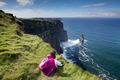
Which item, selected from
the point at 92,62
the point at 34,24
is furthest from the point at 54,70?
the point at 34,24

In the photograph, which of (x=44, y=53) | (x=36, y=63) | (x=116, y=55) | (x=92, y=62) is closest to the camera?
(x=36, y=63)

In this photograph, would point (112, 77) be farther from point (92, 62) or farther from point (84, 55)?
point (84, 55)

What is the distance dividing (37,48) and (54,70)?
8940mm

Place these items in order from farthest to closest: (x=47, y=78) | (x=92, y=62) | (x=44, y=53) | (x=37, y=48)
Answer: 1. (x=92, y=62)
2. (x=37, y=48)
3. (x=44, y=53)
4. (x=47, y=78)

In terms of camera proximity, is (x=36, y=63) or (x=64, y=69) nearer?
(x=64, y=69)

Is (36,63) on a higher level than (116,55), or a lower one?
higher

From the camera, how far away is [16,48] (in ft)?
Result: 76.4

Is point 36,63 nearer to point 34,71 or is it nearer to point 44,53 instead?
point 34,71

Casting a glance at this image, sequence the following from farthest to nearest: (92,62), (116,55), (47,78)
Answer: (116,55) → (92,62) → (47,78)

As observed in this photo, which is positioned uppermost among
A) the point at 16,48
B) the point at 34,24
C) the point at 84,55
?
the point at 16,48

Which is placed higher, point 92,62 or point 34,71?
point 34,71

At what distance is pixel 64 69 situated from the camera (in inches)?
694

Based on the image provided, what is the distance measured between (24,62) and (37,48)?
21.9 ft

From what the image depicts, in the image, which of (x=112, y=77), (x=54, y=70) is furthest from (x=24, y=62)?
(x=112, y=77)
